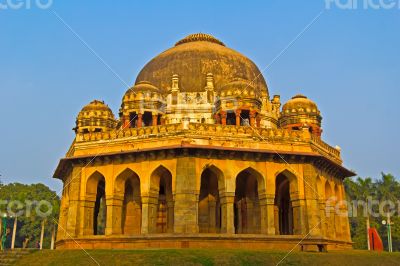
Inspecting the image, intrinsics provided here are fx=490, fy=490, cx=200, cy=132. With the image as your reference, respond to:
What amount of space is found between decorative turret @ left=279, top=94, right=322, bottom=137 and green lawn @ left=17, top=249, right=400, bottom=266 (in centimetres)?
1180

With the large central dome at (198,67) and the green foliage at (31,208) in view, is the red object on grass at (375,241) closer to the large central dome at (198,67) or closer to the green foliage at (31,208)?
the large central dome at (198,67)

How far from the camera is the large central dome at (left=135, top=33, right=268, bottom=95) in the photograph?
30.4m

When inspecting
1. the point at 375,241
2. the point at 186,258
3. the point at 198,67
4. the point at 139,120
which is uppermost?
the point at 198,67

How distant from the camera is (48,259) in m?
17.5

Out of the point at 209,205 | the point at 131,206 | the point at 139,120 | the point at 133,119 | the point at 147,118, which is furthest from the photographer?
the point at 147,118

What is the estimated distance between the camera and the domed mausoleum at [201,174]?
22734 mm

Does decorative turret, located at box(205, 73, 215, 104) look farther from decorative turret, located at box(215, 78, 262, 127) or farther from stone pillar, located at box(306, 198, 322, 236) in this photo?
stone pillar, located at box(306, 198, 322, 236)

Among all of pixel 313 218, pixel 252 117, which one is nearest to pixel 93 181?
pixel 252 117

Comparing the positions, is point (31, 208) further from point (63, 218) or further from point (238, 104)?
point (238, 104)

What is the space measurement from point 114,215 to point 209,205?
192 inches

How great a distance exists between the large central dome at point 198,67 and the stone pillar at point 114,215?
8.59m

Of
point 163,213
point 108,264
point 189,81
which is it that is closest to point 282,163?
point 163,213

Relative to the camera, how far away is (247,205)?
26078 millimetres

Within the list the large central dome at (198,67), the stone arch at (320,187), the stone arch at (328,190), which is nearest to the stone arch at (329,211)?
the stone arch at (328,190)
